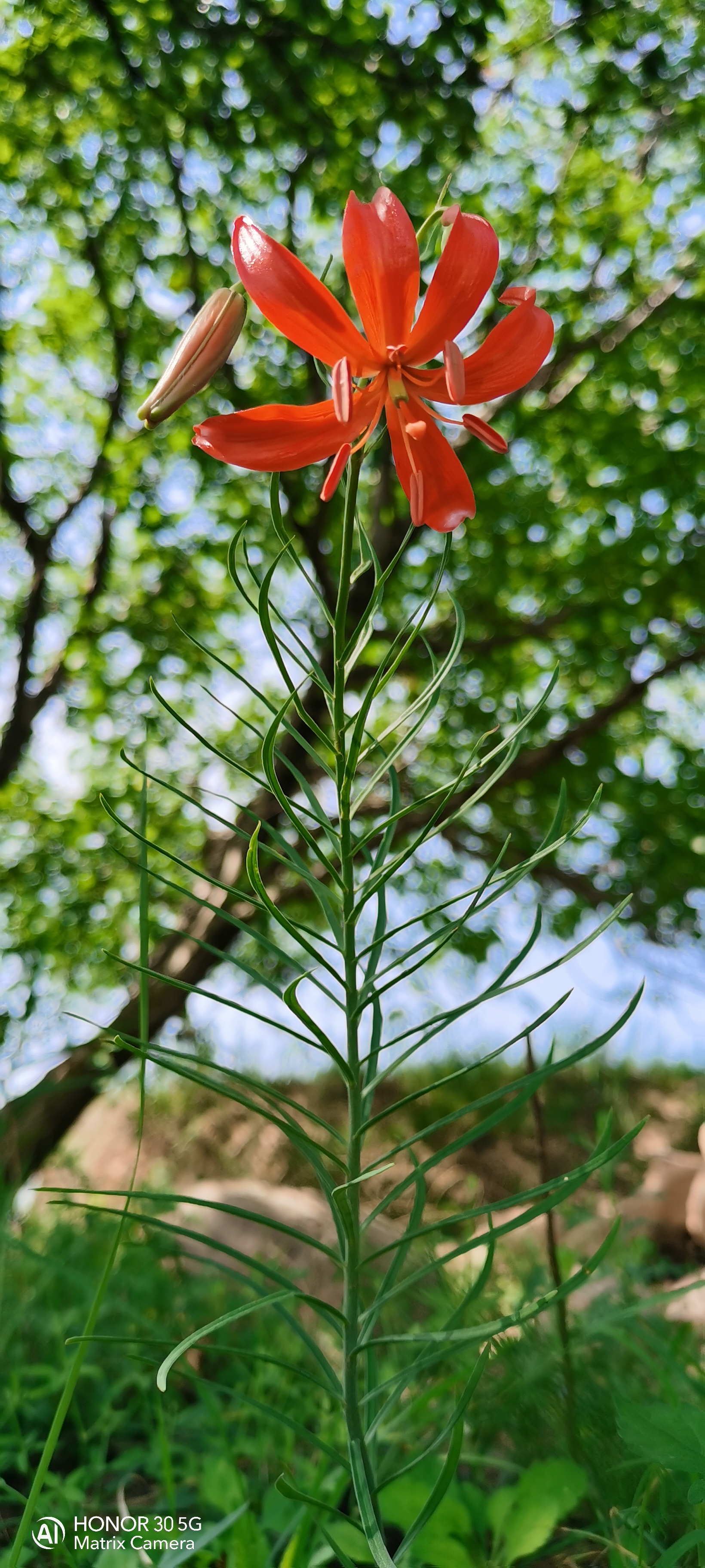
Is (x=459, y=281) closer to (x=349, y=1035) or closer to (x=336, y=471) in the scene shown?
(x=336, y=471)

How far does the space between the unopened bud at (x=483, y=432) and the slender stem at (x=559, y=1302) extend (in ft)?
1.91

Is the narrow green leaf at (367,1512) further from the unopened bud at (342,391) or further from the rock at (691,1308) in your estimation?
the rock at (691,1308)

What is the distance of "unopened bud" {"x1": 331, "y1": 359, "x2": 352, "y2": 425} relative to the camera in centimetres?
54

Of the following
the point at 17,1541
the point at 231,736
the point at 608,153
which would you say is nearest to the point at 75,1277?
the point at 17,1541

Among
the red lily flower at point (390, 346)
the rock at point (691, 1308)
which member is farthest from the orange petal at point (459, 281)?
the rock at point (691, 1308)

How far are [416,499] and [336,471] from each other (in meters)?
0.05

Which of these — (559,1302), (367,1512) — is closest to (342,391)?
(367,1512)

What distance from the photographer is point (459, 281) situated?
58cm

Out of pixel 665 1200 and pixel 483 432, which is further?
pixel 665 1200

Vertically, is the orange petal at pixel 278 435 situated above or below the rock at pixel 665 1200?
above

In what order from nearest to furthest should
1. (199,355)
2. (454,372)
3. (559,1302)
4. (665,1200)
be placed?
(454,372) → (199,355) → (559,1302) → (665,1200)

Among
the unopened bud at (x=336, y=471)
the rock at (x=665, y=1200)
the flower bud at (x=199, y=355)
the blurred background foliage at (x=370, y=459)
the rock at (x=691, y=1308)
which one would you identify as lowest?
the rock at (x=691, y=1308)

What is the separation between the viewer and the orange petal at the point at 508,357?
599 millimetres

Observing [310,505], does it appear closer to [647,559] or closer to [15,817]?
[647,559]
